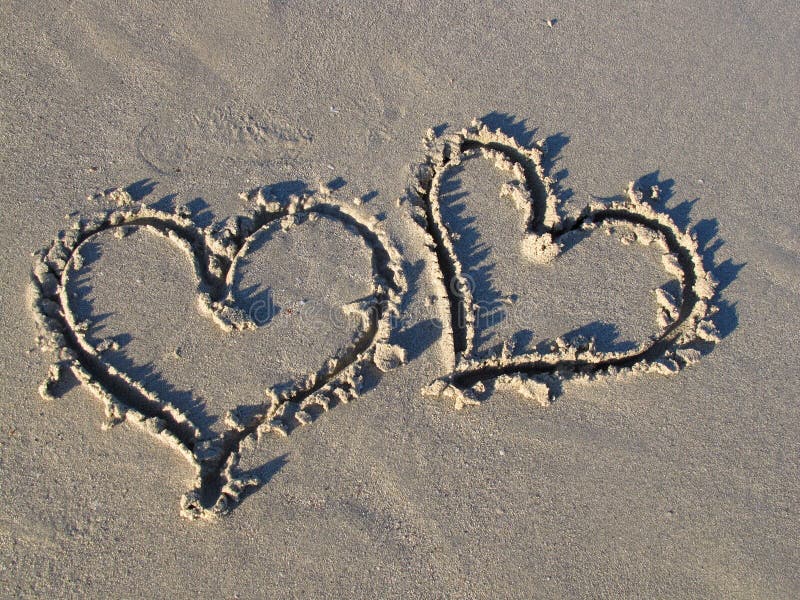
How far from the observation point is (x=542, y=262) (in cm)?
369

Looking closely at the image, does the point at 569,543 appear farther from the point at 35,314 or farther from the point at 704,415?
the point at 35,314

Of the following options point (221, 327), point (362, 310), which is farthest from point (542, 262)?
point (221, 327)

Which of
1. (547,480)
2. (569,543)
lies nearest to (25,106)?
(547,480)

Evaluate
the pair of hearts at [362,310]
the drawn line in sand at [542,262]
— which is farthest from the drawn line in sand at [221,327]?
the drawn line in sand at [542,262]

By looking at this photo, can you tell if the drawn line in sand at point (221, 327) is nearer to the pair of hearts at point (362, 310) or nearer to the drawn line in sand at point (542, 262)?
the pair of hearts at point (362, 310)

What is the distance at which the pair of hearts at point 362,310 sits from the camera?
10.6 ft

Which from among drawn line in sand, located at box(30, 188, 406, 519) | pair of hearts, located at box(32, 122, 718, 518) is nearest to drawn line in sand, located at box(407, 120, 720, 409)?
pair of hearts, located at box(32, 122, 718, 518)

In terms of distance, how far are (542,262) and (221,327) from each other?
6.62ft

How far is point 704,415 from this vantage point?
3410mm

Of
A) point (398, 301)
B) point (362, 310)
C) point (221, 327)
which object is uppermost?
point (398, 301)

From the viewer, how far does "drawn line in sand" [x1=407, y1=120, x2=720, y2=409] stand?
11.2 feet

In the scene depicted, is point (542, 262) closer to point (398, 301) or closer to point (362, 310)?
point (398, 301)

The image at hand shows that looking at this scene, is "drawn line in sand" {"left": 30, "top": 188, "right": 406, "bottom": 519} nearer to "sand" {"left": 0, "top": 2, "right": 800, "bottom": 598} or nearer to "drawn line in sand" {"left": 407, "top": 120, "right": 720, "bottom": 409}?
"sand" {"left": 0, "top": 2, "right": 800, "bottom": 598}

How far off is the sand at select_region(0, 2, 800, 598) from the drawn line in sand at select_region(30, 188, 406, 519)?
0.06 feet
